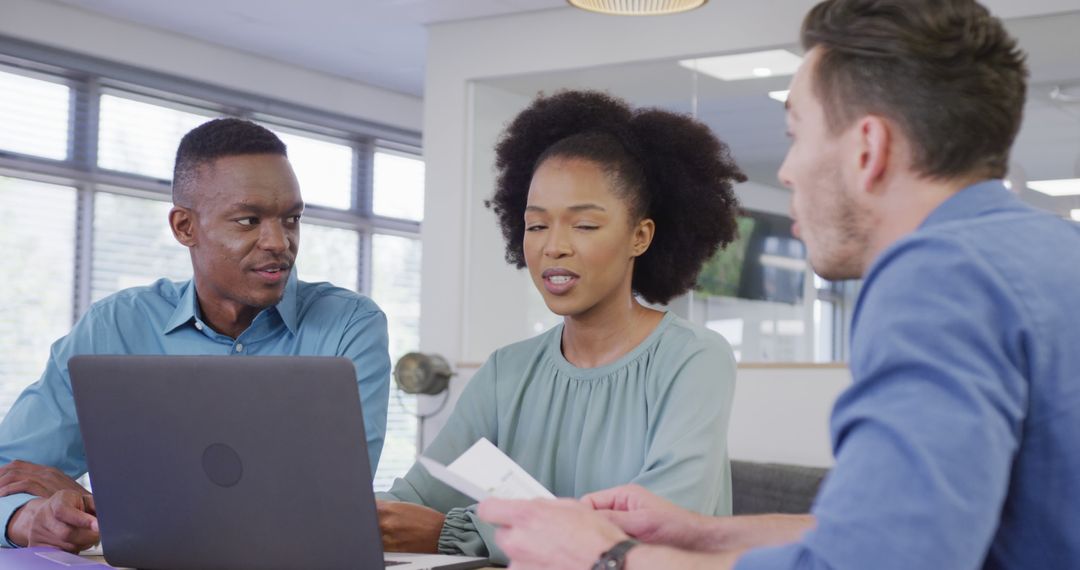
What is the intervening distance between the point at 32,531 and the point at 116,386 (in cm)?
40

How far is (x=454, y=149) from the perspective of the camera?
588cm

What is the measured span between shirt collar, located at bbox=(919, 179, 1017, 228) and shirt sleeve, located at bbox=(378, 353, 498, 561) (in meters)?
0.85

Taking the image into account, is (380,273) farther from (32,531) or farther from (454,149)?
(32,531)

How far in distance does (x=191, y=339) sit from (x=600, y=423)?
33.2 inches

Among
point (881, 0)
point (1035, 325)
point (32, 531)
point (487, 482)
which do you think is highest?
point (881, 0)

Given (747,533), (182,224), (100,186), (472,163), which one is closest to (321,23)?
(472,163)

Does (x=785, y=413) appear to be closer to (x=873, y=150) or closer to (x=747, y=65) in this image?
(x=747, y=65)

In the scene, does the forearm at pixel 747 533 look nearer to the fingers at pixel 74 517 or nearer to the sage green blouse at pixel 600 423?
the sage green blouse at pixel 600 423

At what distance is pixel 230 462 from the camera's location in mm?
1489

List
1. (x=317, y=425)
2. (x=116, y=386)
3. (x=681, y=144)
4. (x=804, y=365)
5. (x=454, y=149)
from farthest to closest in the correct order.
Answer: (x=454, y=149)
(x=804, y=365)
(x=681, y=144)
(x=116, y=386)
(x=317, y=425)

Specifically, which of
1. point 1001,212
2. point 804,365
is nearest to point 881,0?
point 1001,212

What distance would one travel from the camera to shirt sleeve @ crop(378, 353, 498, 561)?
1.78 meters

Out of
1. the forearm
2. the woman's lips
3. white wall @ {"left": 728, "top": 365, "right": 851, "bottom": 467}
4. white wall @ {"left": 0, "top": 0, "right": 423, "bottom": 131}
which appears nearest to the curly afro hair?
the woman's lips

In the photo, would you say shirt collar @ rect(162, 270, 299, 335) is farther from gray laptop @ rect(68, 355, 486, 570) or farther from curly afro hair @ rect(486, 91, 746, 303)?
gray laptop @ rect(68, 355, 486, 570)
